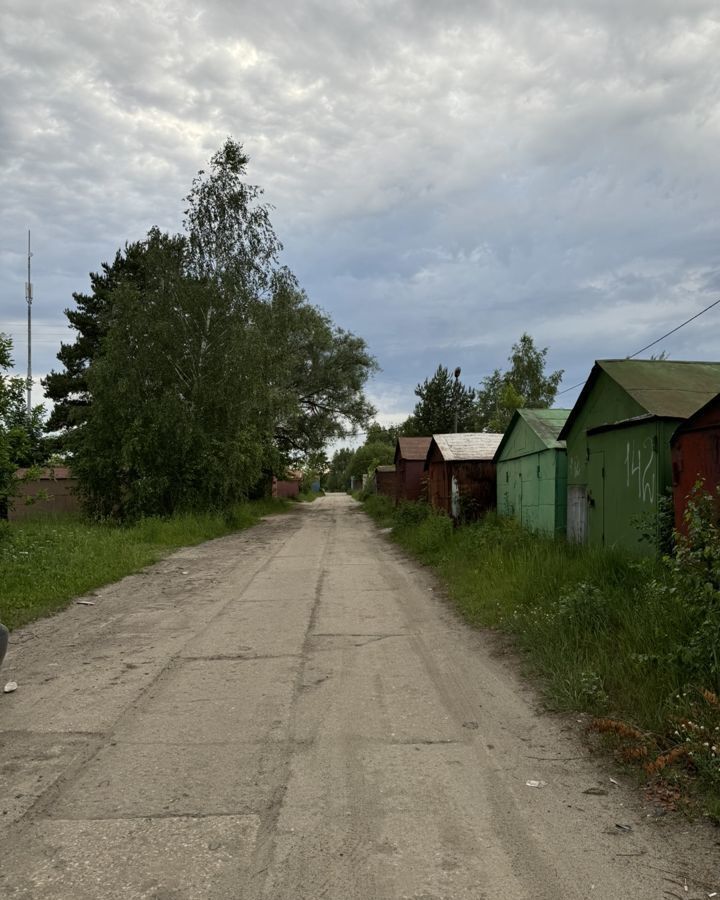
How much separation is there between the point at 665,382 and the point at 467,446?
10187 mm

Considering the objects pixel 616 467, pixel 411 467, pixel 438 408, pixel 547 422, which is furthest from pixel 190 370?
pixel 438 408

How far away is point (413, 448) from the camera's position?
28688 millimetres

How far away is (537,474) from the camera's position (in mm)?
12602

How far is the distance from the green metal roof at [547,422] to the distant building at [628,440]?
1125mm

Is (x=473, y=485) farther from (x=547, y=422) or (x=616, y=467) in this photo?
(x=616, y=467)

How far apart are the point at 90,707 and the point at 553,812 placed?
3.43 metres

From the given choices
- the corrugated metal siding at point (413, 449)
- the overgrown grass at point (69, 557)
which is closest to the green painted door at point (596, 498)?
the overgrown grass at point (69, 557)

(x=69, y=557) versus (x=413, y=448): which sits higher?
(x=413, y=448)

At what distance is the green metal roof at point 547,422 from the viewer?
38.9 feet

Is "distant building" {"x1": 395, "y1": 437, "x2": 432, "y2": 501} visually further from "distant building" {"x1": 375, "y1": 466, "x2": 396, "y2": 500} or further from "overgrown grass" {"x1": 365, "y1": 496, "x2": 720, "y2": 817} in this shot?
"overgrown grass" {"x1": 365, "y1": 496, "x2": 720, "y2": 817}

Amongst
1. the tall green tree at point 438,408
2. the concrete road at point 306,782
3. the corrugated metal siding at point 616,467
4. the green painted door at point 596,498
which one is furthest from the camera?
the tall green tree at point 438,408

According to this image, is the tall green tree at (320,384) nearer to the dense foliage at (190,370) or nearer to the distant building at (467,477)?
the dense foliage at (190,370)

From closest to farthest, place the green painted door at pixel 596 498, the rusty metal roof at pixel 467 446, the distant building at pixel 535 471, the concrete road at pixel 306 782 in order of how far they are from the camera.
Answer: the concrete road at pixel 306 782 < the green painted door at pixel 596 498 < the distant building at pixel 535 471 < the rusty metal roof at pixel 467 446

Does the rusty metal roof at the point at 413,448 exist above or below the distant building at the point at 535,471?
above
